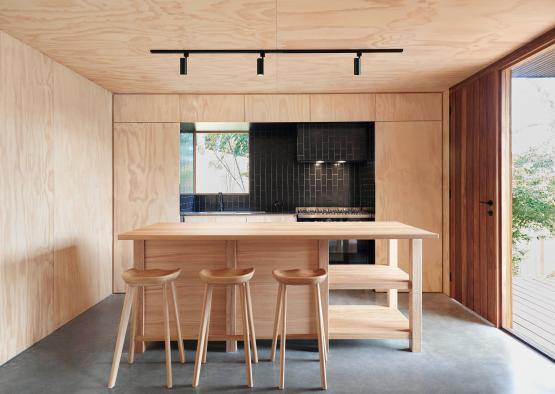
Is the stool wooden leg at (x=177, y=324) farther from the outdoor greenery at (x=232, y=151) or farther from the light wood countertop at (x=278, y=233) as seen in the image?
the outdoor greenery at (x=232, y=151)

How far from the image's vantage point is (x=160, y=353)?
294 centimetres

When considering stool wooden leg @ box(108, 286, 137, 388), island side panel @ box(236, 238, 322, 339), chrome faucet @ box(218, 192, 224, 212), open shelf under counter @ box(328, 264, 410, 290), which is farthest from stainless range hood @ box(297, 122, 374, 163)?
stool wooden leg @ box(108, 286, 137, 388)

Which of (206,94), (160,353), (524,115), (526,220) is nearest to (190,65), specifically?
(206,94)

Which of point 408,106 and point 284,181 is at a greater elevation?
point 408,106

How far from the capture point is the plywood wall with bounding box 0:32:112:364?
2.85 metres

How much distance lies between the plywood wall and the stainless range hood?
237 centimetres

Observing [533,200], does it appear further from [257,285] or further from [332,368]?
[257,285]

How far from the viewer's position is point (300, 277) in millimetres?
2385

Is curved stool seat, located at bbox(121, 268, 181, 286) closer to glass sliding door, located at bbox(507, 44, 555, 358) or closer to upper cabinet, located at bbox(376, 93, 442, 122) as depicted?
upper cabinet, located at bbox(376, 93, 442, 122)

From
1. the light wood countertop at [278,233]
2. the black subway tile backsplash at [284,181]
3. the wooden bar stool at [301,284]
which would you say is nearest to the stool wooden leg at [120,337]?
the light wood countertop at [278,233]

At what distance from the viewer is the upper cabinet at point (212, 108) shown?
4598mm

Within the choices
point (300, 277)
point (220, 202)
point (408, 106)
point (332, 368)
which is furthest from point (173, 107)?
point (332, 368)

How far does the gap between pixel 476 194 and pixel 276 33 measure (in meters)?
2.52

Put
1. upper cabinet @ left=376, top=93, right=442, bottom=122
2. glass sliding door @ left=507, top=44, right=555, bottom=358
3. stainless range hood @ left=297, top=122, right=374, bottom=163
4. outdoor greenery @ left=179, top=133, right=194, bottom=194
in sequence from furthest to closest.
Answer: glass sliding door @ left=507, top=44, right=555, bottom=358 < outdoor greenery @ left=179, top=133, right=194, bottom=194 < stainless range hood @ left=297, top=122, right=374, bottom=163 < upper cabinet @ left=376, top=93, right=442, bottom=122
